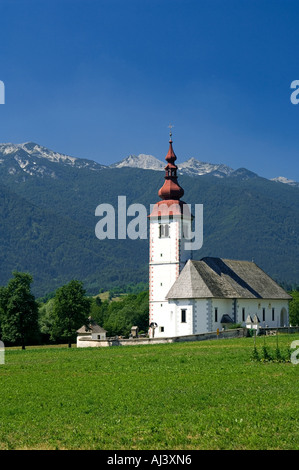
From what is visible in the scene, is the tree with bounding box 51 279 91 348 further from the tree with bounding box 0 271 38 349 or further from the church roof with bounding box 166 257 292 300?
the church roof with bounding box 166 257 292 300

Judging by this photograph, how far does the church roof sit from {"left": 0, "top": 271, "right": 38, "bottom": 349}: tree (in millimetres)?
14095

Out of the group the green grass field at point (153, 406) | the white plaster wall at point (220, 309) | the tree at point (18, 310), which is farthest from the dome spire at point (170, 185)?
the green grass field at point (153, 406)

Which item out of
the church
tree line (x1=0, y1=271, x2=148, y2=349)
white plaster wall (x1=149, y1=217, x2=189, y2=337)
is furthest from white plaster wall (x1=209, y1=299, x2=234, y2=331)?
tree line (x1=0, y1=271, x2=148, y2=349)

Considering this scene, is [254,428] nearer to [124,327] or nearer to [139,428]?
[139,428]

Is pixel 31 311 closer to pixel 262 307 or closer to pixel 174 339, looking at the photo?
pixel 174 339

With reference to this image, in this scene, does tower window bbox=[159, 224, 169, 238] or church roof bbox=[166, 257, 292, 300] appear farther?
tower window bbox=[159, 224, 169, 238]

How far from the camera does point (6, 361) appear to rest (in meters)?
41.8

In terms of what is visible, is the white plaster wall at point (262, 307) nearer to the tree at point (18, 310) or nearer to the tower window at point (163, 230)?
the tower window at point (163, 230)

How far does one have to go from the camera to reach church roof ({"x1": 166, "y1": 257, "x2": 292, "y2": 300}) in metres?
67.3

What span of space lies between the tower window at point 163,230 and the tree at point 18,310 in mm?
14774

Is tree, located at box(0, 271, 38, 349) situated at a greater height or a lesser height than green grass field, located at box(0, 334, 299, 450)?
greater

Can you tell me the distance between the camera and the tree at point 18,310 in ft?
227
